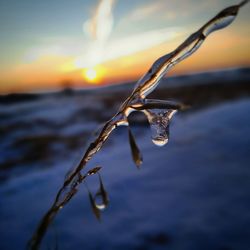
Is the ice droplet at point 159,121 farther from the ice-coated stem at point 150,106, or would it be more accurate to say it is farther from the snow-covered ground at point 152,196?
the snow-covered ground at point 152,196

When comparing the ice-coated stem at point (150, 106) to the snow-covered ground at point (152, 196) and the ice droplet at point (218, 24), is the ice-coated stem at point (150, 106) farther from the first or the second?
the snow-covered ground at point (152, 196)

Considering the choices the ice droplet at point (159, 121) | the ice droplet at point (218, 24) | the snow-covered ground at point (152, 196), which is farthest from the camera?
the snow-covered ground at point (152, 196)

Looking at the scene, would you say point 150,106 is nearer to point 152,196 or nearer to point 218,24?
point 218,24

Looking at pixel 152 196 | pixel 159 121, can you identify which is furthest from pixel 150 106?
pixel 152 196

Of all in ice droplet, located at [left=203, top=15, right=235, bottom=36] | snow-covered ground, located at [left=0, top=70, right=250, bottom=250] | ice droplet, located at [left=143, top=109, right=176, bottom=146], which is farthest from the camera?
snow-covered ground, located at [left=0, top=70, right=250, bottom=250]

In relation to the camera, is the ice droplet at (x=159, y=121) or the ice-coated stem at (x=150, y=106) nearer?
the ice-coated stem at (x=150, y=106)

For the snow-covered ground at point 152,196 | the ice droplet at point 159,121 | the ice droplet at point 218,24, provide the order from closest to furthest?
1. the ice droplet at point 218,24
2. the ice droplet at point 159,121
3. the snow-covered ground at point 152,196

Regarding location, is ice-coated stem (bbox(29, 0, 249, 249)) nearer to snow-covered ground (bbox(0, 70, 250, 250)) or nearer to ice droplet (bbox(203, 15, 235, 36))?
ice droplet (bbox(203, 15, 235, 36))

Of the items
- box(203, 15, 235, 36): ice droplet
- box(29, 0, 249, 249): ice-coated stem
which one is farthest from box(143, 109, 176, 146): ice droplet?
box(203, 15, 235, 36): ice droplet

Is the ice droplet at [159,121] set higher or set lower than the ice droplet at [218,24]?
lower

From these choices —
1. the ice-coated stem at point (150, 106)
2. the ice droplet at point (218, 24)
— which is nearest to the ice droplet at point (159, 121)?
the ice-coated stem at point (150, 106)

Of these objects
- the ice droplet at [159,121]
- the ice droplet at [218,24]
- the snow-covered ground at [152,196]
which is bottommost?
the snow-covered ground at [152,196]
